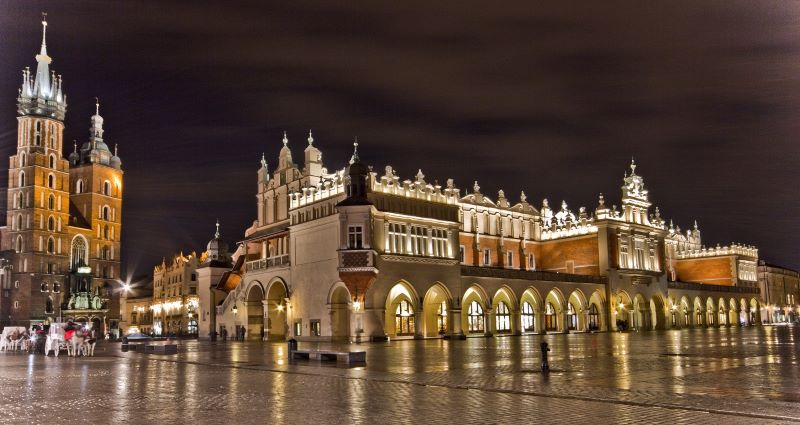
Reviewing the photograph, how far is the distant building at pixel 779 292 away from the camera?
4781 inches

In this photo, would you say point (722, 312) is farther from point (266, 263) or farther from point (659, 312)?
point (266, 263)

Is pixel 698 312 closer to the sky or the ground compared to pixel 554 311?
closer to the ground

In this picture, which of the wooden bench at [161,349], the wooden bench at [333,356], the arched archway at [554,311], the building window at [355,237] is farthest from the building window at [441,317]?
the wooden bench at [333,356]

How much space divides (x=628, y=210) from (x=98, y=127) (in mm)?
91812

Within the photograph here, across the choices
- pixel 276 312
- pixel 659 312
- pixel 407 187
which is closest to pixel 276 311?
pixel 276 312

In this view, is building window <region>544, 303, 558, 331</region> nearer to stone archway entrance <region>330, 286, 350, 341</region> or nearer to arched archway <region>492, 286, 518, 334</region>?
arched archway <region>492, 286, 518, 334</region>

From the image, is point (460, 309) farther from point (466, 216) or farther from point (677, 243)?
point (677, 243)

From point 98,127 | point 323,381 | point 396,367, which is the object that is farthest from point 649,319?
point 98,127

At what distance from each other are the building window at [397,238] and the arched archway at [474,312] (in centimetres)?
751

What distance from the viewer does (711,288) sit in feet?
301

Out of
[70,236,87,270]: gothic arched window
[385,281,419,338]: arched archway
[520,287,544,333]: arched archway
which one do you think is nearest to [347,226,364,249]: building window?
[385,281,419,338]: arched archway

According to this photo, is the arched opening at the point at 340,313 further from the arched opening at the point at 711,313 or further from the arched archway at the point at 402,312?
the arched opening at the point at 711,313

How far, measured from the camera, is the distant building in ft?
398

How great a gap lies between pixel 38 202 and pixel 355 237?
→ 67.7 meters
